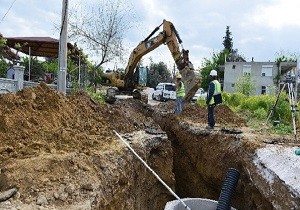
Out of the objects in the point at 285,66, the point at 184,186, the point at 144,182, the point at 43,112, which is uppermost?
the point at 285,66

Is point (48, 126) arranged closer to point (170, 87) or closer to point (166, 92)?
point (166, 92)

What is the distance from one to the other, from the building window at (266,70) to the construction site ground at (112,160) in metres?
33.5

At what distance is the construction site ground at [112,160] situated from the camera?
15.5 feet

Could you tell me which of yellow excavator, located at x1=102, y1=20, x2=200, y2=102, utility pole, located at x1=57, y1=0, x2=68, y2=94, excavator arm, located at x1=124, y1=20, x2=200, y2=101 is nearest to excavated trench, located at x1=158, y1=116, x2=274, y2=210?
excavator arm, located at x1=124, y1=20, x2=200, y2=101

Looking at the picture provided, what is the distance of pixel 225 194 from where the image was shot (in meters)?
6.78

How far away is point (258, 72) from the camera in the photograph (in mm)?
43312

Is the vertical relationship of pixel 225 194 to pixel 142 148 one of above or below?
below

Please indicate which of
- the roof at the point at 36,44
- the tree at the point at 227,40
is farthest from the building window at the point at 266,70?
the roof at the point at 36,44

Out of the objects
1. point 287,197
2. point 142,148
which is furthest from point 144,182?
point 287,197

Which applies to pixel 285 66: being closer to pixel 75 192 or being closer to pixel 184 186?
pixel 184 186

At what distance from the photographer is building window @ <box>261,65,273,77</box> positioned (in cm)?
4249

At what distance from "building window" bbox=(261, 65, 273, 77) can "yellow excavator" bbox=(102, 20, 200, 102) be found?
2886 centimetres

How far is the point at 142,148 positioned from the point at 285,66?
3752 centimetres

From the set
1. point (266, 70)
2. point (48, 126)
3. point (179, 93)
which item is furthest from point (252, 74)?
point (48, 126)
